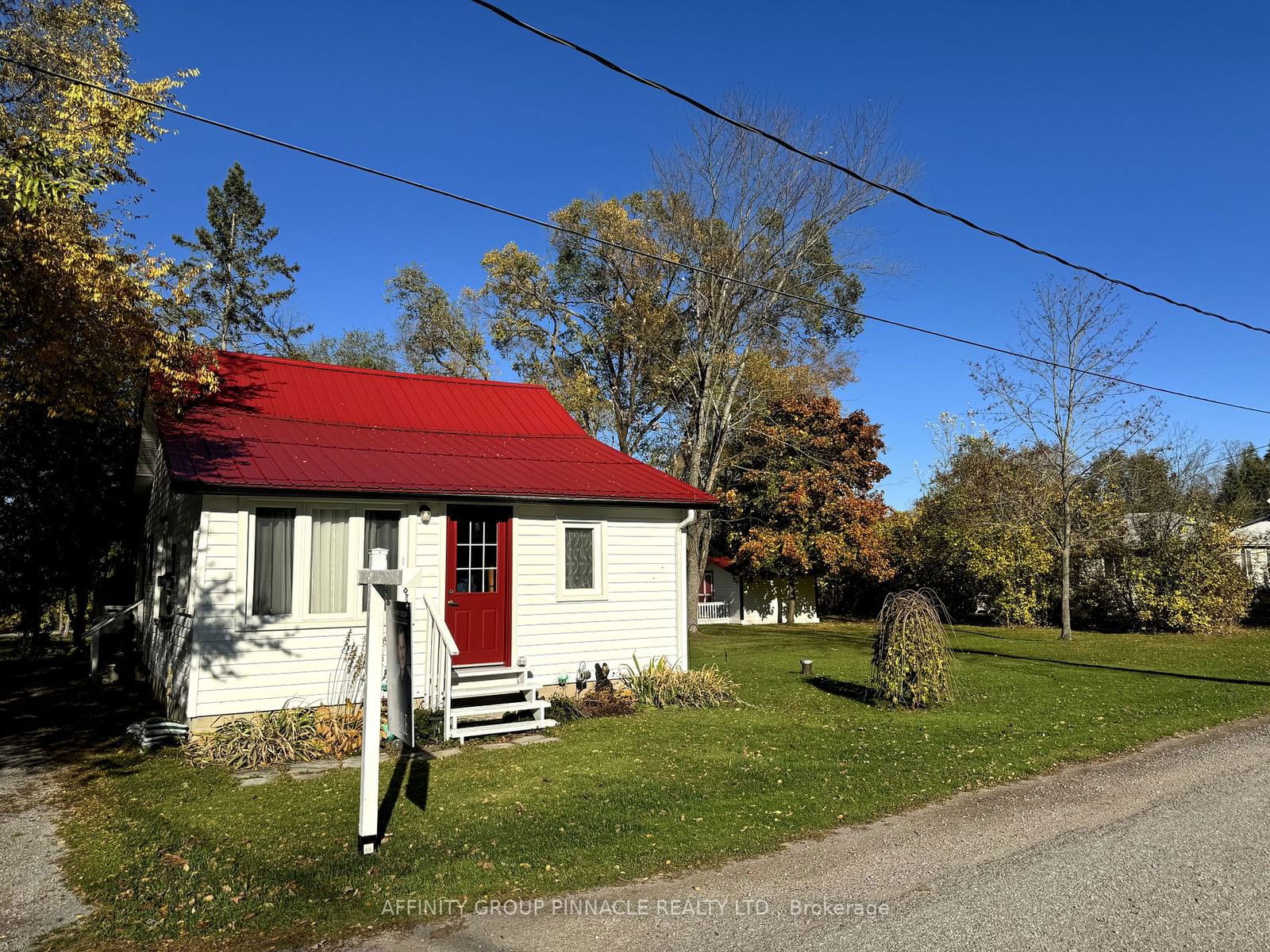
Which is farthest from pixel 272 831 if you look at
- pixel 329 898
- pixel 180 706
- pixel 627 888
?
pixel 180 706

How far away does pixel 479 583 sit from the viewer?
35.7 ft

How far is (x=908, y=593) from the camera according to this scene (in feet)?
36.0

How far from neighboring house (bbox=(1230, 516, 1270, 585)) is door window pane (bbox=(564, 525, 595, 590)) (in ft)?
65.5

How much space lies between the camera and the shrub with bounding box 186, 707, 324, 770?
827 centimetres

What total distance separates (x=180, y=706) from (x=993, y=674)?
41.6 ft

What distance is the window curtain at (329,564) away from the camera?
31.6 ft

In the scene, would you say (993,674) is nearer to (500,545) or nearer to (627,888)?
(500,545)

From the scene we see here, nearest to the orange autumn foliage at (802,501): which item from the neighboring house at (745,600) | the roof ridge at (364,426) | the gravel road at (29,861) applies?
the neighboring house at (745,600)

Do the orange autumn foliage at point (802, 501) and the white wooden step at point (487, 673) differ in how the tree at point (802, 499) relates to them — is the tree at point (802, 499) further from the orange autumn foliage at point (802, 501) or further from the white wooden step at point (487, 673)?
the white wooden step at point (487, 673)

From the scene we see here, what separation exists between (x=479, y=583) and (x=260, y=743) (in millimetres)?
3366

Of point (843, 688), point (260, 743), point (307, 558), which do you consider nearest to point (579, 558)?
point (307, 558)

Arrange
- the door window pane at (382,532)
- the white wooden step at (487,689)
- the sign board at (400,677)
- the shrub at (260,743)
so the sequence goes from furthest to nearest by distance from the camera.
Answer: the door window pane at (382,532) → the white wooden step at (487,689) → the shrub at (260,743) → the sign board at (400,677)

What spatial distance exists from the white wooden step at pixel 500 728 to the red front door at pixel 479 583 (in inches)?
48.4

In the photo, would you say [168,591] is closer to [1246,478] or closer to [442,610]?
[442,610]
